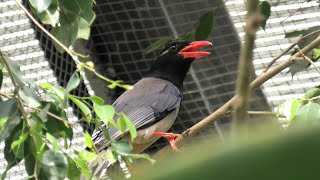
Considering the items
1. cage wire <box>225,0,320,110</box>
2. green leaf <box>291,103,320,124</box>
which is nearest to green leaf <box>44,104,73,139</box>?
green leaf <box>291,103,320,124</box>

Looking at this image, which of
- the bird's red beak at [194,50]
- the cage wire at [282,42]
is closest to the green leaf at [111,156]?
the bird's red beak at [194,50]

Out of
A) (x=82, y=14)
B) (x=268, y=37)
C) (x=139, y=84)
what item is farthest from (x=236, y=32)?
(x=82, y=14)

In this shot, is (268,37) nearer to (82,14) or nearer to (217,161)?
(82,14)

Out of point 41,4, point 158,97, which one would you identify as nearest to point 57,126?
point 41,4

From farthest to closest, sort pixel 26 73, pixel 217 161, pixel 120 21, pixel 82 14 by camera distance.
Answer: pixel 26 73
pixel 120 21
pixel 82 14
pixel 217 161

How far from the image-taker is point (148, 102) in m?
2.99

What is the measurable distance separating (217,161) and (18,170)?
107 inches

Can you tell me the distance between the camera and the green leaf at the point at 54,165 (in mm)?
1584

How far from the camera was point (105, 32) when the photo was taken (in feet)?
9.60

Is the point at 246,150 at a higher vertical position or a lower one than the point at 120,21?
lower

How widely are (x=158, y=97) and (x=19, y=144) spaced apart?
1583mm

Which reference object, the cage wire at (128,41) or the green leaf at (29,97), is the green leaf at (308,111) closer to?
the green leaf at (29,97)

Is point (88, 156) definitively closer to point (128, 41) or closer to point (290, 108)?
point (290, 108)

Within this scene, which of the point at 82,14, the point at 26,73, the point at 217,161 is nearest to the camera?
the point at 217,161
